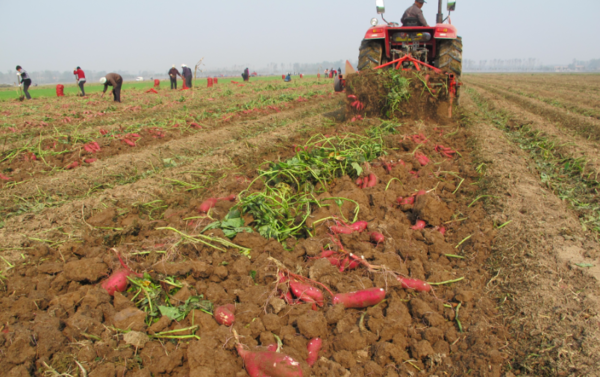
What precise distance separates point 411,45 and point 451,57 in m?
1.02

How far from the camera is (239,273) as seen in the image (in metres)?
2.75

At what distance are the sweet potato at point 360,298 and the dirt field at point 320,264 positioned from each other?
0.20ft

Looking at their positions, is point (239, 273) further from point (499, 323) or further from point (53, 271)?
point (499, 323)

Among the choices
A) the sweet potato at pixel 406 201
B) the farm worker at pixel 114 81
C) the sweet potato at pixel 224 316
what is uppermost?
the farm worker at pixel 114 81

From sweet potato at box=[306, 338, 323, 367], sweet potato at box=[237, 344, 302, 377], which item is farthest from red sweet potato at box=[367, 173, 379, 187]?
sweet potato at box=[237, 344, 302, 377]

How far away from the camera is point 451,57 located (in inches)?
313

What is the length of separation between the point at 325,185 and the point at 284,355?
94.4 inches

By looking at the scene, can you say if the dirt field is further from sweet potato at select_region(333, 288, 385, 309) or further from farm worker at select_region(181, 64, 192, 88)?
farm worker at select_region(181, 64, 192, 88)

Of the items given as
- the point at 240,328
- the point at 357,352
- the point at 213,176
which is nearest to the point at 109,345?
the point at 240,328

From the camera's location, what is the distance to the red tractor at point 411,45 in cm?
791

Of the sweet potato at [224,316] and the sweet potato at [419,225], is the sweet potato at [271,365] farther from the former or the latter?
the sweet potato at [419,225]

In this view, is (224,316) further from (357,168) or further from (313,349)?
(357,168)

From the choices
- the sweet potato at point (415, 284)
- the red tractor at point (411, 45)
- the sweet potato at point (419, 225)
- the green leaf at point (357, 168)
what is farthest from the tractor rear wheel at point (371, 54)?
the sweet potato at point (415, 284)

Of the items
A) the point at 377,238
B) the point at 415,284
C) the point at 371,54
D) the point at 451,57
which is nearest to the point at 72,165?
the point at 377,238
